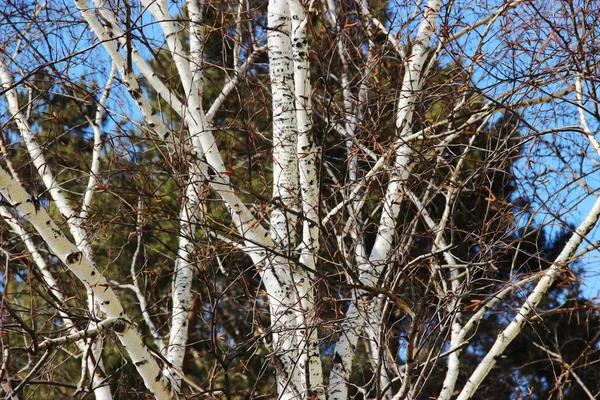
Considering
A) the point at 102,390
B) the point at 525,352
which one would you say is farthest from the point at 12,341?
the point at 525,352

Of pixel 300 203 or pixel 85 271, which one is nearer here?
pixel 85 271

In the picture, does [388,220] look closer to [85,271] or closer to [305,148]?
[305,148]

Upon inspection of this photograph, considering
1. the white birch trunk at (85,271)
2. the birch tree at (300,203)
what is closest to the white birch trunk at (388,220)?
the birch tree at (300,203)

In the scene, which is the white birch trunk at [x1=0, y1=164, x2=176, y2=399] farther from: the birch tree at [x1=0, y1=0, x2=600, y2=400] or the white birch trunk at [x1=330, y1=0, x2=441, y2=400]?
the white birch trunk at [x1=330, y1=0, x2=441, y2=400]

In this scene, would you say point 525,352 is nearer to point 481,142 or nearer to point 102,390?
point 481,142

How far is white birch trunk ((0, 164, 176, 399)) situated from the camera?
3.54 m

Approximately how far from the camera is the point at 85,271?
3.71 meters

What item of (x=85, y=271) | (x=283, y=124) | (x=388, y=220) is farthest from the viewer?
(x=388, y=220)

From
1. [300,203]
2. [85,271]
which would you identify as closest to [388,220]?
[300,203]

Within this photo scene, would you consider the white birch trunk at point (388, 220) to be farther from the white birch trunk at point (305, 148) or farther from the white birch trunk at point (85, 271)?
the white birch trunk at point (85, 271)

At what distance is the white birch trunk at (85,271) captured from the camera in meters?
3.54

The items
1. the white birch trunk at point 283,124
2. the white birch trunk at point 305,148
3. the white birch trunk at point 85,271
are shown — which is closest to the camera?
the white birch trunk at point 85,271

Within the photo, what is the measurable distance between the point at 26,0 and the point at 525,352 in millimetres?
7793

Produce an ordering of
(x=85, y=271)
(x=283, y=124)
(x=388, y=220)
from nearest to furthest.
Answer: (x=85, y=271)
(x=283, y=124)
(x=388, y=220)
